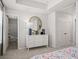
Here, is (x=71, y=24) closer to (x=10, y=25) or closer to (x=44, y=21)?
(x=44, y=21)

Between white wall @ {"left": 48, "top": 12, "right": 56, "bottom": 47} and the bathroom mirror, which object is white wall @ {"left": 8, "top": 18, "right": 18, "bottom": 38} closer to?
the bathroom mirror

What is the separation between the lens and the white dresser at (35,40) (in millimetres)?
4118

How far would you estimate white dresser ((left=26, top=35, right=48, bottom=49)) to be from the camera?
162 inches

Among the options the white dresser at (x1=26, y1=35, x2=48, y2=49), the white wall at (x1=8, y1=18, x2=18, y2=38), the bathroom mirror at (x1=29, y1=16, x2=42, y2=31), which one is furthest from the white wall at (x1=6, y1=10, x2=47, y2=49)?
the white wall at (x1=8, y1=18, x2=18, y2=38)

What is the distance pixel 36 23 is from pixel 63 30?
1938 mm

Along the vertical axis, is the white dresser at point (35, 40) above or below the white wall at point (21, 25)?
below

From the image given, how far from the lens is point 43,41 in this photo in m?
4.51

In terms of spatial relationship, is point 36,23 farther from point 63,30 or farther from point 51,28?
point 63,30

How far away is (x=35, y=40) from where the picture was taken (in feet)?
14.0

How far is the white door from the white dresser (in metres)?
0.92

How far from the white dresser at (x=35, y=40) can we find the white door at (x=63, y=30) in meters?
0.92

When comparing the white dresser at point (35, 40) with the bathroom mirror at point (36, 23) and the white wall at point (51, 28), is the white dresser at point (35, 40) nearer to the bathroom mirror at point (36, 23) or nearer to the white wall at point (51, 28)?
the white wall at point (51, 28)

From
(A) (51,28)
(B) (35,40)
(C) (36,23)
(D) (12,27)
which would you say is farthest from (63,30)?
(D) (12,27)

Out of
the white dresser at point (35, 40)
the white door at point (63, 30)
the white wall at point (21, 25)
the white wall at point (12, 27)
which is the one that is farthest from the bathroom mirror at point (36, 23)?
the white wall at point (12, 27)
